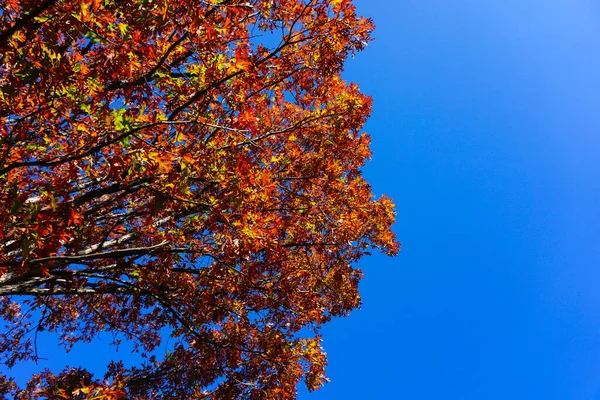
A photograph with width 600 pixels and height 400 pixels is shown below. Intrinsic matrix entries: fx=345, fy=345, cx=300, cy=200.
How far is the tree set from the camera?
3.38 meters

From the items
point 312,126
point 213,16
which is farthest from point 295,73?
point 213,16

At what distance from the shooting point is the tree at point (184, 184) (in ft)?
11.1

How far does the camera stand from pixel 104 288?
6.46 m

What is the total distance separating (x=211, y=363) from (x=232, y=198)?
14.8 ft

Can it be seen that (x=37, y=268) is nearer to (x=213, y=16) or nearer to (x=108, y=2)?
(x=108, y=2)

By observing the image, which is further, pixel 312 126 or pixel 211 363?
pixel 211 363

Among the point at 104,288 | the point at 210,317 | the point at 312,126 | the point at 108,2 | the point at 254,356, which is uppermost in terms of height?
the point at 312,126

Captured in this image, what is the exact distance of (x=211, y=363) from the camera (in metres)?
7.20

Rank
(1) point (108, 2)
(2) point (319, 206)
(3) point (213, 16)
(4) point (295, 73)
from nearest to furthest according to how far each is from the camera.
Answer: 1. (1) point (108, 2)
2. (3) point (213, 16)
3. (4) point (295, 73)
4. (2) point (319, 206)

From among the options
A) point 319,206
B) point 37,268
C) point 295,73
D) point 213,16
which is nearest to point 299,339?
point 319,206

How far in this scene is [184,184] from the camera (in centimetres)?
364

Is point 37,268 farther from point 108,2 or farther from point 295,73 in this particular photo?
point 295,73

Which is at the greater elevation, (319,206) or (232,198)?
(319,206)

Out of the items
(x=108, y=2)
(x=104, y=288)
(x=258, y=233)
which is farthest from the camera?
(x=104, y=288)
